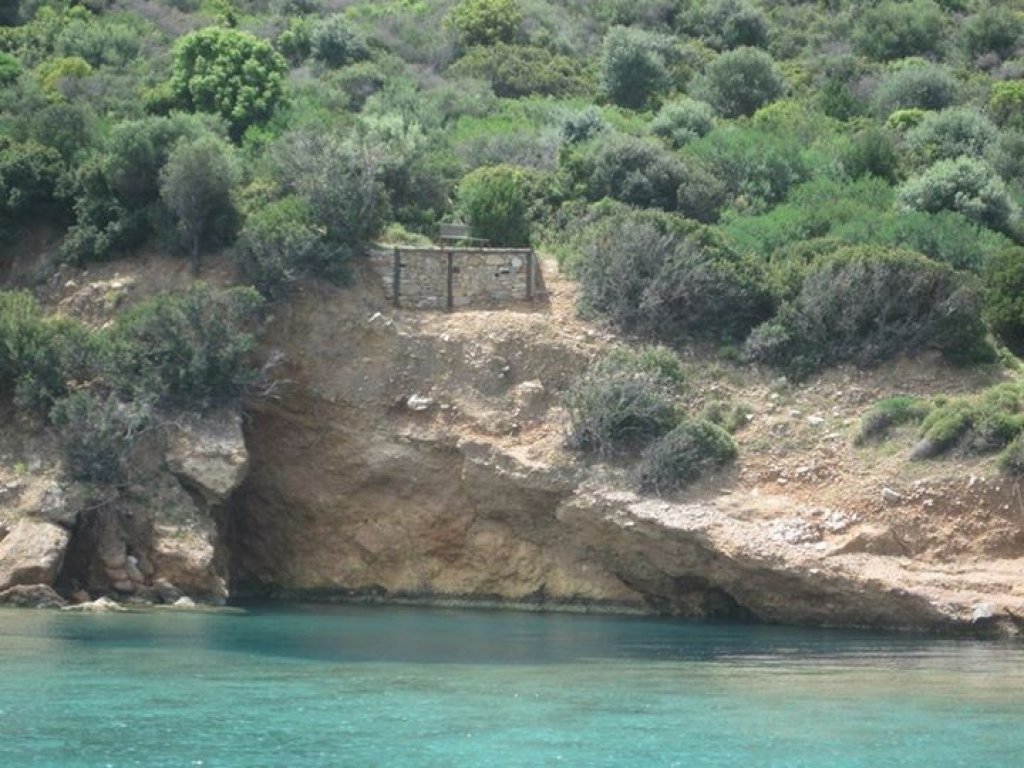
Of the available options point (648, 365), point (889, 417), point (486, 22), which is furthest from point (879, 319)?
point (486, 22)

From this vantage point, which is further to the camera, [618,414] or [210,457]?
[618,414]

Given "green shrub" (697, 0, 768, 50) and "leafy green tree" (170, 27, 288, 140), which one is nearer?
"leafy green tree" (170, 27, 288, 140)

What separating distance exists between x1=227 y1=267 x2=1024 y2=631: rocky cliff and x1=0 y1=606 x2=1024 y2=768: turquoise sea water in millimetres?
1323

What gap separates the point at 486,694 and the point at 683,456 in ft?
36.4

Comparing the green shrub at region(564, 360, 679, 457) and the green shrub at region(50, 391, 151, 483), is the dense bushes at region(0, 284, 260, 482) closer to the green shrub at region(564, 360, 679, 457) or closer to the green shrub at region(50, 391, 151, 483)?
the green shrub at region(50, 391, 151, 483)

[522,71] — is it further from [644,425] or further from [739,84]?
[644,425]

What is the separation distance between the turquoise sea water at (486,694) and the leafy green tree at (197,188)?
9260 mm

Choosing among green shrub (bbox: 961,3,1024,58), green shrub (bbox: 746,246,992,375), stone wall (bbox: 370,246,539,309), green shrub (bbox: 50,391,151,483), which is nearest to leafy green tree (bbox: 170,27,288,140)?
stone wall (bbox: 370,246,539,309)

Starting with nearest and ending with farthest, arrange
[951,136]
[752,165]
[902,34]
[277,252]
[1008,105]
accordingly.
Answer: [277,252] < [752,165] < [951,136] < [1008,105] < [902,34]

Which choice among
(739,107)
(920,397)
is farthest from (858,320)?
(739,107)

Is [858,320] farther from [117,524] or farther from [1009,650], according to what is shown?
[117,524]

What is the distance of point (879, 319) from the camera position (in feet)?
141

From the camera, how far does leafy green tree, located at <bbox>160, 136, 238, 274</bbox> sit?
43.6 m

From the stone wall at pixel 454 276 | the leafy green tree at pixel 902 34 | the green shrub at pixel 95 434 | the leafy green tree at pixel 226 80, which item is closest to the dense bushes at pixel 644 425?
the stone wall at pixel 454 276
